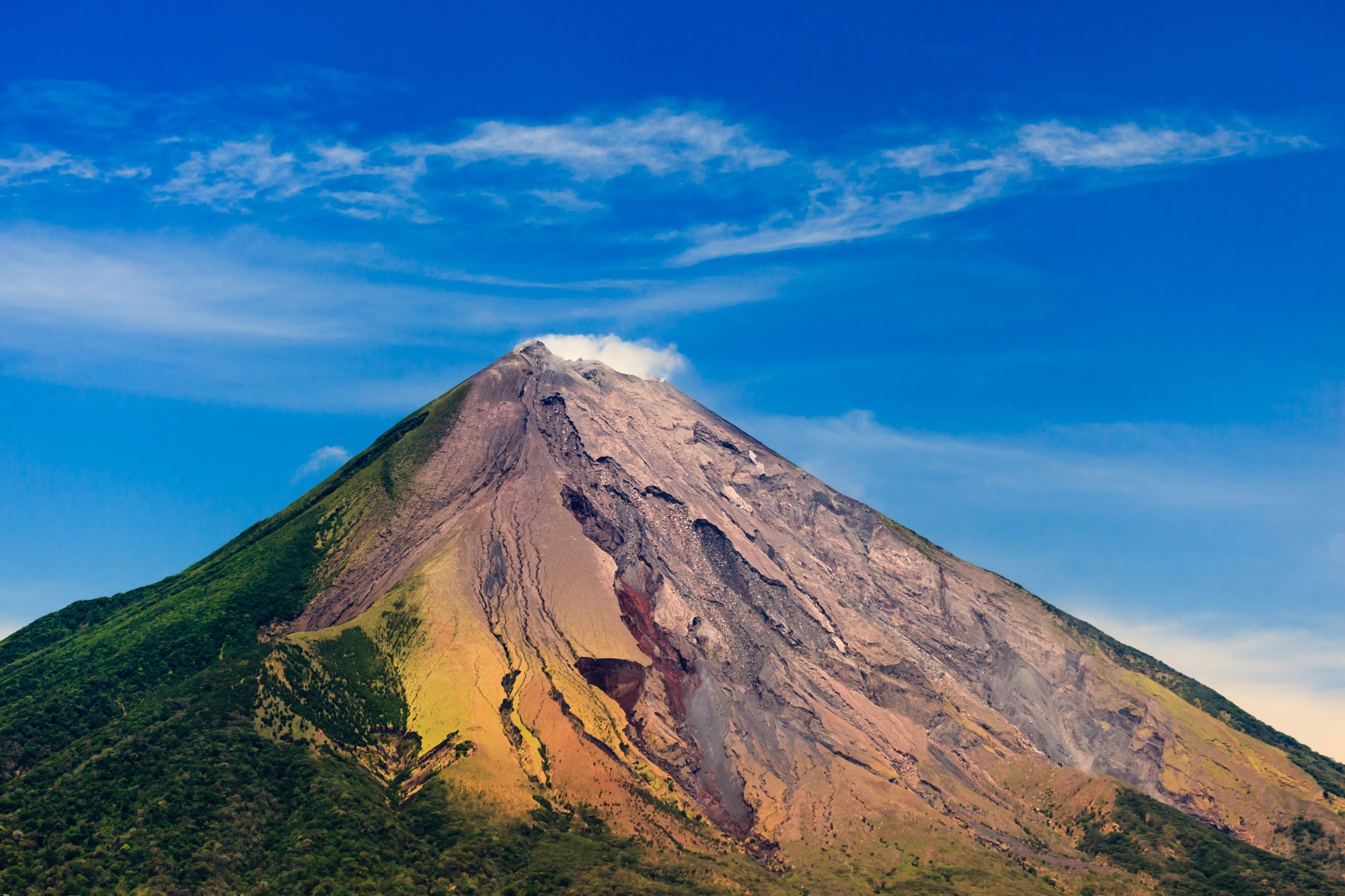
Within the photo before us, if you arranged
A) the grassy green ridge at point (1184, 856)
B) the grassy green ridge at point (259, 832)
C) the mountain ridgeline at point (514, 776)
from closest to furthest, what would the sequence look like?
the grassy green ridge at point (259, 832)
the mountain ridgeline at point (514, 776)
the grassy green ridge at point (1184, 856)

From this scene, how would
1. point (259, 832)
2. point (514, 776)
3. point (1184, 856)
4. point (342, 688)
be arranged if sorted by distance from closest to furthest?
point (259, 832) < point (514, 776) < point (342, 688) < point (1184, 856)

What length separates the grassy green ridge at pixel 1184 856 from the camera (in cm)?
17125

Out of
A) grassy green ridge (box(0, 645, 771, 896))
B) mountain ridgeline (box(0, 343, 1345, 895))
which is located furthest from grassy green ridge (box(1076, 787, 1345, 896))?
grassy green ridge (box(0, 645, 771, 896))

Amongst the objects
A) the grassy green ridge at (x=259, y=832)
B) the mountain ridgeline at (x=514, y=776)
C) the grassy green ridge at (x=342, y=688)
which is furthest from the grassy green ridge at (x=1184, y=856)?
the grassy green ridge at (x=342, y=688)

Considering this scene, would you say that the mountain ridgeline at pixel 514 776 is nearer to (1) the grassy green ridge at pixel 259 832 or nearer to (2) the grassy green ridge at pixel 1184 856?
(1) the grassy green ridge at pixel 259 832

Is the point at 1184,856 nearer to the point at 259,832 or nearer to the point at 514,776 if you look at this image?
the point at 514,776

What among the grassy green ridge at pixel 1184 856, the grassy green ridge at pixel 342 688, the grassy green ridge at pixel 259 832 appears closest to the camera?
the grassy green ridge at pixel 259 832

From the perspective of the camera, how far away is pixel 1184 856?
7077 inches

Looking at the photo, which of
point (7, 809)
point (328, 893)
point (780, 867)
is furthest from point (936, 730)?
point (7, 809)

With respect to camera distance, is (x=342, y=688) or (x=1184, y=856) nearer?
(x=342, y=688)

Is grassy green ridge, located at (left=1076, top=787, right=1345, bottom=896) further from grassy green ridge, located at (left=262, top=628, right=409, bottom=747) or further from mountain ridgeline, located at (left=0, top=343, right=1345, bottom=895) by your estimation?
grassy green ridge, located at (left=262, top=628, right=409, bottom=747)

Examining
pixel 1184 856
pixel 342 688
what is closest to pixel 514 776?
pixel 342 688

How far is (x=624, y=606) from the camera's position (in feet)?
652

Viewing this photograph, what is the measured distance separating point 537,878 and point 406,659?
162 feet
